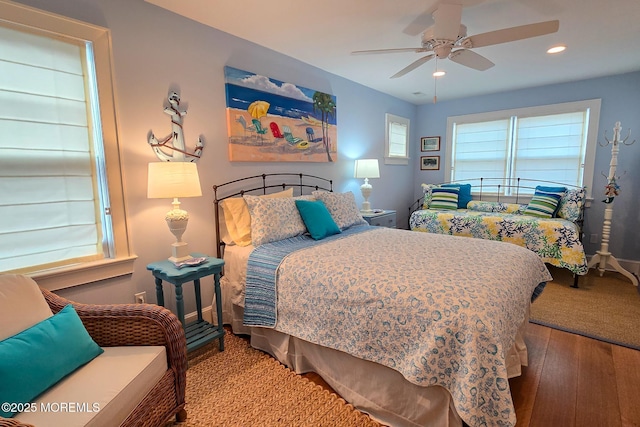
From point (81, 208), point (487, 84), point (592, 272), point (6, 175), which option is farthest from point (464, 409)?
point (487, 84)

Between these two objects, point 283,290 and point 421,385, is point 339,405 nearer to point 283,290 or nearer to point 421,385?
→ point 421,385

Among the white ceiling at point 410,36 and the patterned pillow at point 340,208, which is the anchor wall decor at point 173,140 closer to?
the white ceiling at point 410,36

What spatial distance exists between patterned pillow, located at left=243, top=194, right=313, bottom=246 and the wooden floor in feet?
3.36

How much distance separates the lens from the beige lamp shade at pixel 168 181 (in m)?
1.99

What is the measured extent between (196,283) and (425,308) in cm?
169

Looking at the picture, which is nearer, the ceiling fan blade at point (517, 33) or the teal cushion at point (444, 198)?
the ceiling fan blade at point (517, 33)

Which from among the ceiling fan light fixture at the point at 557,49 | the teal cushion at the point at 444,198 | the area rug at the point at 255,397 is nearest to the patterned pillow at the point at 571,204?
the teal cushion at the point at 444,198

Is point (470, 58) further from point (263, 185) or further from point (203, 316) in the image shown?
point (203, 316)

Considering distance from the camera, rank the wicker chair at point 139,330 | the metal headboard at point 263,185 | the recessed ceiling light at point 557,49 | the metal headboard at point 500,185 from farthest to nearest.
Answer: the metal headboard at point 500,185
the recessed ceiling light at point 557,49
the metal headboard at point 263,185
the wicker chair at point 139,330

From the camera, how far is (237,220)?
2.54m

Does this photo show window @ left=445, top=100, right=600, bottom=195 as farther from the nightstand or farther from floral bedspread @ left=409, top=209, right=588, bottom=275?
the nightstand

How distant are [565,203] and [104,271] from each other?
4764 mm

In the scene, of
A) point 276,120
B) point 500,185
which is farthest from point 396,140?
point 276,120

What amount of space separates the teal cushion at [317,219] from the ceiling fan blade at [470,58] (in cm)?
158
